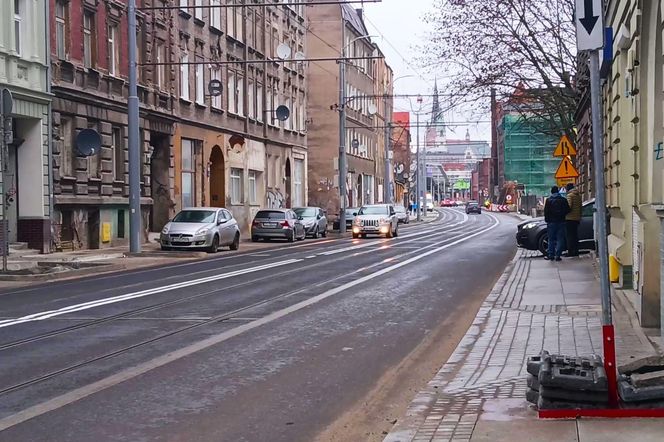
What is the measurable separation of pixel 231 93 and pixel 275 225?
9557 millimetres

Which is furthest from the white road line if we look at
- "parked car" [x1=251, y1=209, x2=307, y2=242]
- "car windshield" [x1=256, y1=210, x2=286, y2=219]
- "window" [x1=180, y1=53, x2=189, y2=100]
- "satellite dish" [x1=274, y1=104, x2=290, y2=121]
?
"satellite dish" [x1=274, y1=104, x2=290, y2=121]

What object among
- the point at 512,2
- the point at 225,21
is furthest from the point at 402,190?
the point at 512,2

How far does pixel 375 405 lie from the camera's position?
736 cm

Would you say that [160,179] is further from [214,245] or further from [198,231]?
[198,231]

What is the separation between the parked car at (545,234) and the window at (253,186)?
2598cm

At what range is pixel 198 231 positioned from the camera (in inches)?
1146

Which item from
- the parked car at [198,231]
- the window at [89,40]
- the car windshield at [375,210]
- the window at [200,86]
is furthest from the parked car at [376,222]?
the window at [89,40]

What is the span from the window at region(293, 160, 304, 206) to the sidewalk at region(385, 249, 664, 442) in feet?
139

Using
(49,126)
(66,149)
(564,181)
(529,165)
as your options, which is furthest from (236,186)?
(529,165)

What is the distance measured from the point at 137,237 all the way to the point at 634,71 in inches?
711

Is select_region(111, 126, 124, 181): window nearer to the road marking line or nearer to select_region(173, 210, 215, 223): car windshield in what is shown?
select_region(173, 210, 215, 223): car windshield

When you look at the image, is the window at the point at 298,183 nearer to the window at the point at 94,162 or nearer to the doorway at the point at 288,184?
the doorway at the point at 288,184

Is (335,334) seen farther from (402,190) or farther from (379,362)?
(402,190)

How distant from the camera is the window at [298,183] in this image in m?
58.4
